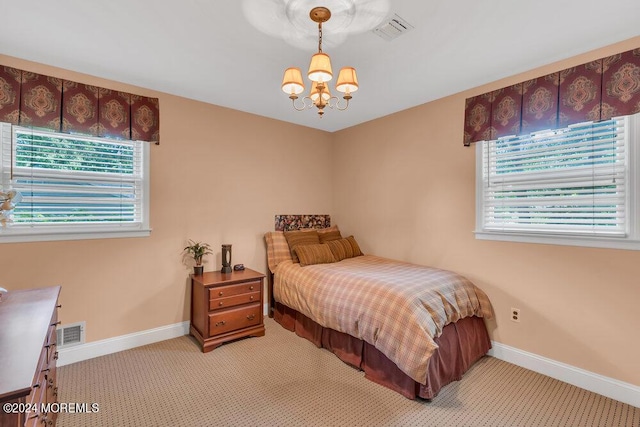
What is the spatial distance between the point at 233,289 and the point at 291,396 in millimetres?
1196

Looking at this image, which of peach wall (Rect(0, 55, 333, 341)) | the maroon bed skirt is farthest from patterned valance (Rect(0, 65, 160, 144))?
the maroon bed skirt

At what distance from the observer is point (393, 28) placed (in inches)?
77.0

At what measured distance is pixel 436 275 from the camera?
2775mm

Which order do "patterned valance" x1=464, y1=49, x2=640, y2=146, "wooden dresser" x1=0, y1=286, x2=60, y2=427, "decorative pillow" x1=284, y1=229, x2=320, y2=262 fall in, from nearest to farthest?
"wooden dresser" x1=0, y1=286, x2=60, y2=427 < "patterned valance" x1=464, y1=49, x2=640, y2=146 < "decorative pillow" x1=284, y1=229, x2=320, y2=262

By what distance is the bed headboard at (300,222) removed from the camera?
13.0 feet

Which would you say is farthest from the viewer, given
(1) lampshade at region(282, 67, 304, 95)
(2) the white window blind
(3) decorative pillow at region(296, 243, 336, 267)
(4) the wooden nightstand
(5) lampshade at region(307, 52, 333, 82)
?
(3) decorative pillow at region(296, 243, 336, 267)

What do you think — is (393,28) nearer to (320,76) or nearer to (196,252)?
(320,76)

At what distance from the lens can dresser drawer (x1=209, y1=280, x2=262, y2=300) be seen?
285 centimetres

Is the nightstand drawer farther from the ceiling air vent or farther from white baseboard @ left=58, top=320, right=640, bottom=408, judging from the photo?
the ceiling air vent

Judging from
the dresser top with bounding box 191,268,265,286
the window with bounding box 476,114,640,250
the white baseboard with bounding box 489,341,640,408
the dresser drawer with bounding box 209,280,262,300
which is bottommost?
the white baseboard with bounding box 489,341,640,408

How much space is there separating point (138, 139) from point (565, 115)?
147 inches

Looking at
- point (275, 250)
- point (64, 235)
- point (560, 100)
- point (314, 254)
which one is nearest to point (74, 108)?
point (64, 235)

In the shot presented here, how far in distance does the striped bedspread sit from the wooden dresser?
6.23ft

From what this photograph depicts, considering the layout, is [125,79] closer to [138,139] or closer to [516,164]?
[138,139]
